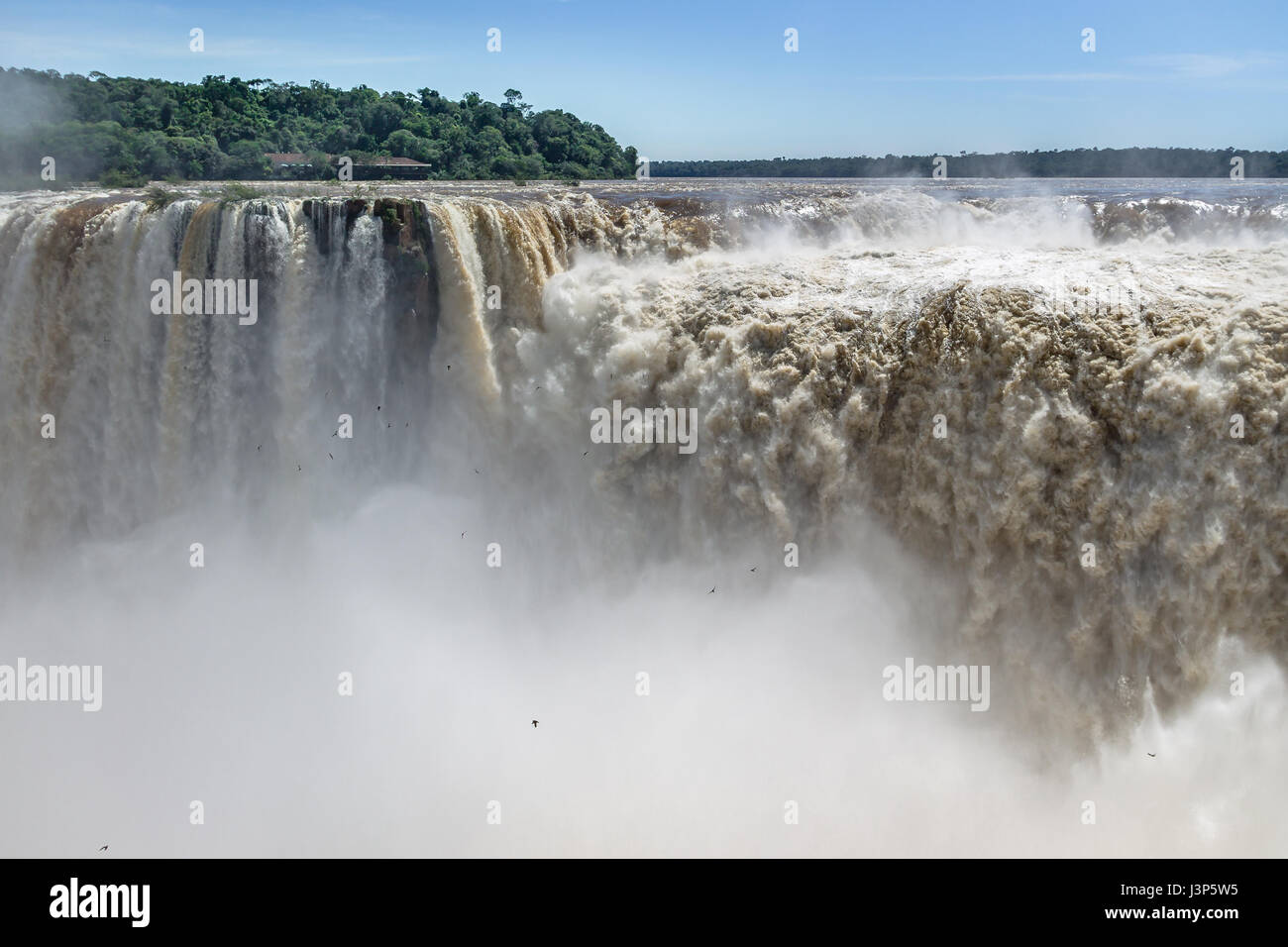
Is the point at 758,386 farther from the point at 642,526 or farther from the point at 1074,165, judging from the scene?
the point at 1074,165

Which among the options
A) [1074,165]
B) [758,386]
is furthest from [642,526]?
[1074,165]

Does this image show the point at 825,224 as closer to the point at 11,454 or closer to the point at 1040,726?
the point at 1040,726

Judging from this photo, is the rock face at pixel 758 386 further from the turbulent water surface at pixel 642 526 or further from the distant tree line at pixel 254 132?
the distant tree line at pixel 254 132

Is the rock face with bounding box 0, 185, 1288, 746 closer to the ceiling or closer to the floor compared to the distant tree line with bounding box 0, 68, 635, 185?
closer to the floor

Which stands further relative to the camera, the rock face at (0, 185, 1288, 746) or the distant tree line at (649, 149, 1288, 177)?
the distant tree line at (649, 149, 1288, 177)

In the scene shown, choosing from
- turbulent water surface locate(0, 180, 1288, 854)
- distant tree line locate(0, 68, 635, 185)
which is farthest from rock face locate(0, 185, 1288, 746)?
distant tree line locate(0, 68, 635, 185)

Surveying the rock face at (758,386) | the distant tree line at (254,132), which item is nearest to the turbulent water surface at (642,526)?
the rock face at (758,386)

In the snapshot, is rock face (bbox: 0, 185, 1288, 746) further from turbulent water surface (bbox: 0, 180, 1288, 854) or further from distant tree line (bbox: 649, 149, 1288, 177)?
distant tree line (bbox: 649, 149, 1288, 177)
